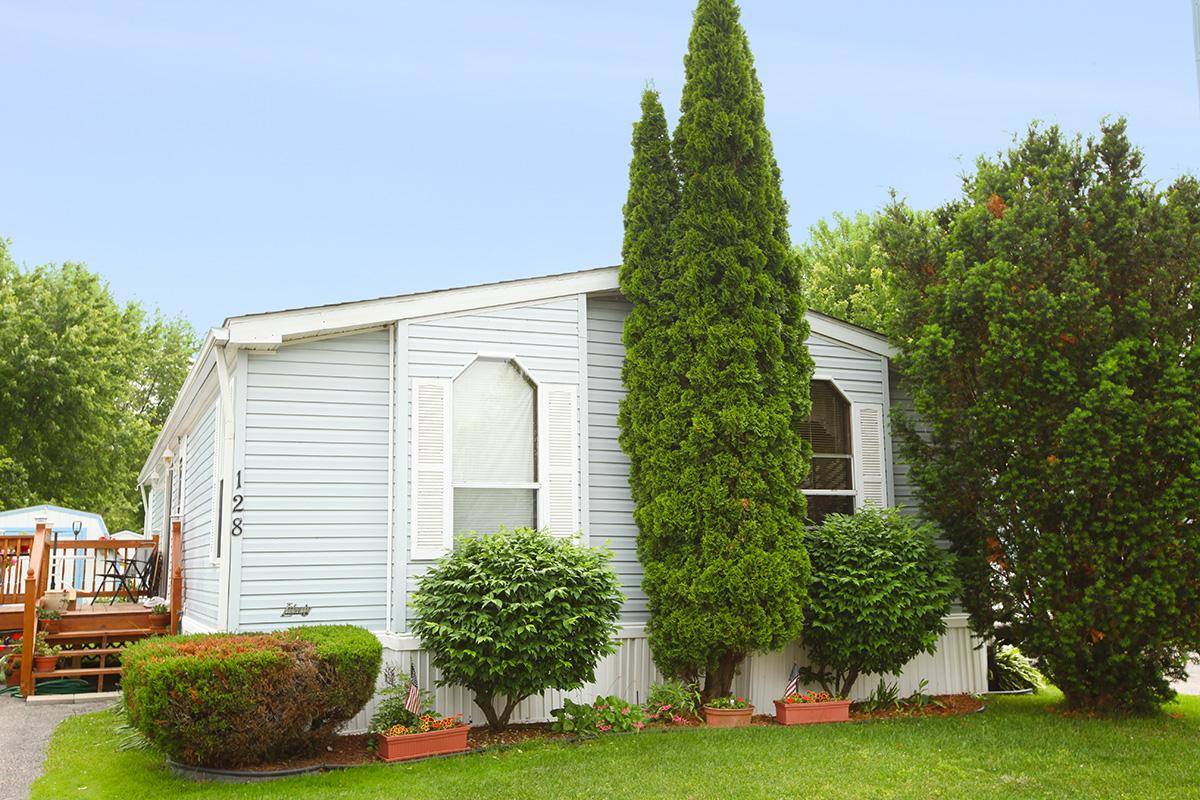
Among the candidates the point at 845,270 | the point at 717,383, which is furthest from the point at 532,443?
the point at 845,270

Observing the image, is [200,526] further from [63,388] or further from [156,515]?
[63,388]

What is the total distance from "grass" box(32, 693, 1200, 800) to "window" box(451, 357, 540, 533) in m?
2.14

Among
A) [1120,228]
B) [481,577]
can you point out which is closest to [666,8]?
[1120,228]

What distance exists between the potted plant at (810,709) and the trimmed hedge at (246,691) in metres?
3.62

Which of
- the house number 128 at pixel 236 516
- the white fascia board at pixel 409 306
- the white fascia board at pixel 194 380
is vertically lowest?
the house number 128 at pixel 236 516

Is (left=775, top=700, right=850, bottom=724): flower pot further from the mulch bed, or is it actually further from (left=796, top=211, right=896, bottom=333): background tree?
(left=796, top=211, right=896, bottom=333): background tree

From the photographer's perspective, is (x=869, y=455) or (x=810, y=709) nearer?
(x=810, y=709)

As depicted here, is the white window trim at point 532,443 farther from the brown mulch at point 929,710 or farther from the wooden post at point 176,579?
the wooden post at point 176,579

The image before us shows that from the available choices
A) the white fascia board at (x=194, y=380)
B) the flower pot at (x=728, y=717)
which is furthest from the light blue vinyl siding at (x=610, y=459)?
the white fascia board at (x=194, y=380)

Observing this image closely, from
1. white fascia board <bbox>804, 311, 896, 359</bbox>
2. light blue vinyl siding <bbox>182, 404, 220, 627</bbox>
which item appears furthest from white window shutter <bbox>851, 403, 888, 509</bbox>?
light blue vinyl siding <bbox>182, 404, 220, 627</bbox>

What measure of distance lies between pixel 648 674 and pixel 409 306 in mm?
4029

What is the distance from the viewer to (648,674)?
905 centimetres

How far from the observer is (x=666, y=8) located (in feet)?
51.3

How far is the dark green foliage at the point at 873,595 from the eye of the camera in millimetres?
8773
